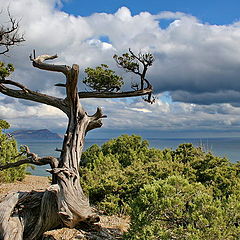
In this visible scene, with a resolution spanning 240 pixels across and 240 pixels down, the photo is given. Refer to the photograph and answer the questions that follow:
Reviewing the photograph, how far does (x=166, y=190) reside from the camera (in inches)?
180

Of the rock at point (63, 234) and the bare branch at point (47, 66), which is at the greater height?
the bare branch at point (47, 66)

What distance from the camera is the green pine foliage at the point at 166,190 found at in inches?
172

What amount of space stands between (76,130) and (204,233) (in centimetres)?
336

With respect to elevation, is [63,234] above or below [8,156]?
below

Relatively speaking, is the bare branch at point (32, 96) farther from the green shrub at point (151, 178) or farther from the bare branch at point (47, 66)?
the green shrub at point (151, 178)

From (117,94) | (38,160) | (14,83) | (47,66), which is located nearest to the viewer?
(38,160)

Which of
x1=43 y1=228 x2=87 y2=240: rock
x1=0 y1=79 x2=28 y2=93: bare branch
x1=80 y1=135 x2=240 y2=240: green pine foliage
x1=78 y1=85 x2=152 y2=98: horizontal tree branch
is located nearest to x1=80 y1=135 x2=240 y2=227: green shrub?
x1=80 y1=135 x2=240 y2=240: green pine foliage

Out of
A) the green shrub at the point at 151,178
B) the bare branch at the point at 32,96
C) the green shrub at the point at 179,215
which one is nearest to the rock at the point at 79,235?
the green shrub at the point at 151,178

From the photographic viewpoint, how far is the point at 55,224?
5.26 m

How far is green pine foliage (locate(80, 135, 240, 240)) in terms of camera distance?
4.36 m

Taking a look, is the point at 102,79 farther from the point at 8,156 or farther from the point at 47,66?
the point at 8,156

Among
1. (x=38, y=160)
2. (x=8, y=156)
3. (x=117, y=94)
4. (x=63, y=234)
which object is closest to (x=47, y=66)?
(x=117, y=94)

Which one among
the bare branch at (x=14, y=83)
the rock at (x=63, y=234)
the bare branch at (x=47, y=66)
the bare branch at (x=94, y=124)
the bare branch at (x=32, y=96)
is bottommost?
the rock at (x=63, y=234)

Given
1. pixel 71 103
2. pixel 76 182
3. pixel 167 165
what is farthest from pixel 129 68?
pixel 76 182
